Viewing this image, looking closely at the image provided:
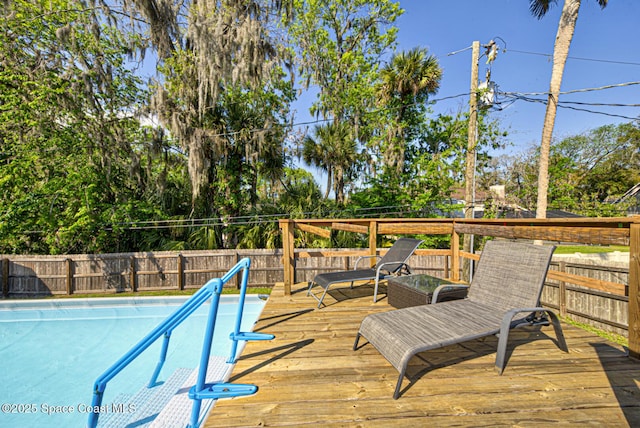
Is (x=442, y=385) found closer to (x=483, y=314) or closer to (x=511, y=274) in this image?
(x=483, y=314)

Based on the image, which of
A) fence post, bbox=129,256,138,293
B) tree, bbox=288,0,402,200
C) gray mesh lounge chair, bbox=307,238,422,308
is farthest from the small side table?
tree, bbox=288,0,402,200

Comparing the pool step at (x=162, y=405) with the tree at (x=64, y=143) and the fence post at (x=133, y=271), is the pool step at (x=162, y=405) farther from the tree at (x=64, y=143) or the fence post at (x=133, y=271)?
the tree at (x=64, y=143)

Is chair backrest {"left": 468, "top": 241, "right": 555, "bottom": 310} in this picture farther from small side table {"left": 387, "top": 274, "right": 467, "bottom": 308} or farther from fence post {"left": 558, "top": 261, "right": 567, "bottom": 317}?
fence post {"left": 558, "top": 261, "right": 567, "bottom": 317}

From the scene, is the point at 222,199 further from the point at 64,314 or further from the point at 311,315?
the point at 311,315

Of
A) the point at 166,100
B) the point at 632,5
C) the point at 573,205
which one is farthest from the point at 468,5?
the point at 166,100

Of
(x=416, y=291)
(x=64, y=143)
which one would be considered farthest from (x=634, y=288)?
(x=64, y=143)

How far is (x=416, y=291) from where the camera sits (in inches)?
115

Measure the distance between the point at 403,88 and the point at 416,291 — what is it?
10619mm

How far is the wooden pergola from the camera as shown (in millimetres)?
2076

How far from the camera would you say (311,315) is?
10.8 feet

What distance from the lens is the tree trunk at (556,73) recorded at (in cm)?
808

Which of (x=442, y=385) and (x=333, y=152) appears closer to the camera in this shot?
(x=442, y=385)

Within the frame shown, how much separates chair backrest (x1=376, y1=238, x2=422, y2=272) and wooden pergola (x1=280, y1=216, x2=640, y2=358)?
0.24m

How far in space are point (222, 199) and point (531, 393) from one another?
10267mm
